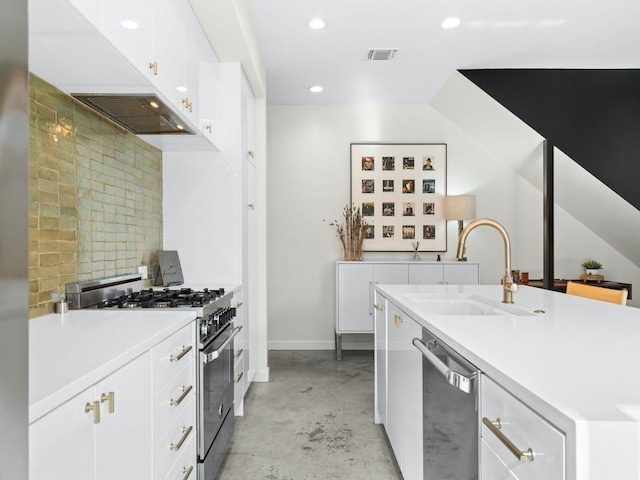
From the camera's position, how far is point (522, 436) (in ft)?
2.55

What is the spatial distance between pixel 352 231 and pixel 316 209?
1.55ft

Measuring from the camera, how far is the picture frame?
4609mm

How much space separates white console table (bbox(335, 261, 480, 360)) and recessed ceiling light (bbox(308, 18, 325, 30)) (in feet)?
6.95

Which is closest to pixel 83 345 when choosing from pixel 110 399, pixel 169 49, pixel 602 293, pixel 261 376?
pixel 110 399

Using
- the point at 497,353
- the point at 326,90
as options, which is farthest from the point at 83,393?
the point at 326,90

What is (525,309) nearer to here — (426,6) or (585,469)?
(585,469)

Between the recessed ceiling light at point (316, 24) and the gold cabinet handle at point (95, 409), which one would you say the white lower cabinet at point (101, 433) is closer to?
the gold cabinet handle at point (95, 409)

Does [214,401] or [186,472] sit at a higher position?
[214,401]

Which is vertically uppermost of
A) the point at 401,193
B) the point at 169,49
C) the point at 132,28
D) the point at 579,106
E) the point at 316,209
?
the point at 579,106

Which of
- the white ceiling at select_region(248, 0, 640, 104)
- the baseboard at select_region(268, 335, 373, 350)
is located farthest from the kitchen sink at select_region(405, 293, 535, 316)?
the baseboard at select_region(268, 335, 373, 350)

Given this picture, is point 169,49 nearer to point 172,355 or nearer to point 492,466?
point 172,355

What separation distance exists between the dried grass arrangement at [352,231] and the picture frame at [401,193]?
0.08 meters

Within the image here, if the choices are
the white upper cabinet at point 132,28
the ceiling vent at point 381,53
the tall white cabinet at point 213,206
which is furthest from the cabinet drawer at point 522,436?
the ceiling vent at point 381,53

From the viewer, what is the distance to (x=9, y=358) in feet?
1.44
